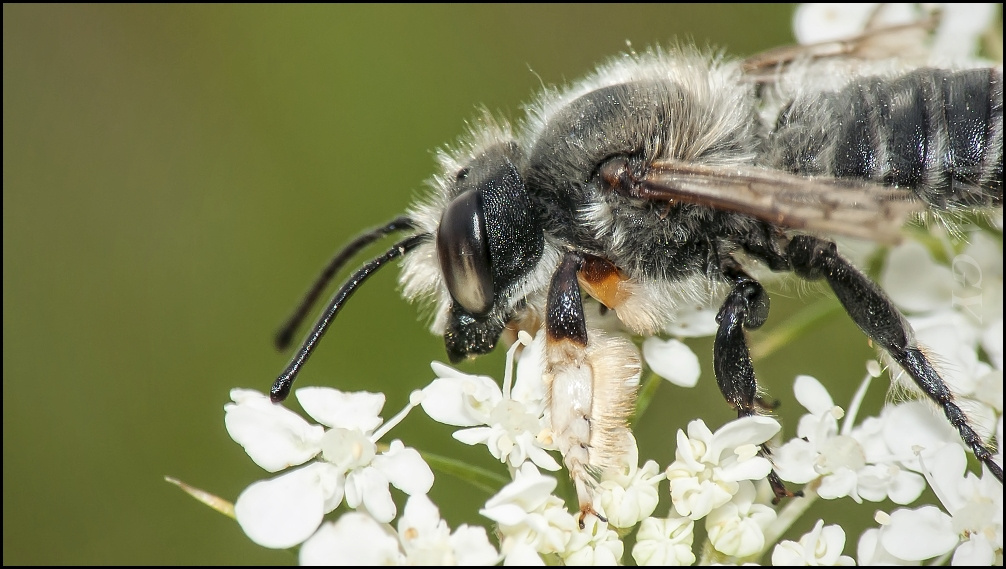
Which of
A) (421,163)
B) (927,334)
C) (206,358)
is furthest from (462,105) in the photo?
(927,334)

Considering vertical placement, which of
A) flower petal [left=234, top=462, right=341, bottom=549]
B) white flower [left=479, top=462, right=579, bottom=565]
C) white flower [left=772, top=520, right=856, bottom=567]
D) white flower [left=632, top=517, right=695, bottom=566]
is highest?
→ flower petal [left=234, top=462, right=341, bottom=549]

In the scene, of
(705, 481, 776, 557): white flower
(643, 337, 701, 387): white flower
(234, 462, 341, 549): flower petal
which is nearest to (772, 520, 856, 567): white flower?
(705, 481, 776, 557): white flower

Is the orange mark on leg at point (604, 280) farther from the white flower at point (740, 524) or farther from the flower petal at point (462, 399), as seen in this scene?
the white flower at point (740, 524)

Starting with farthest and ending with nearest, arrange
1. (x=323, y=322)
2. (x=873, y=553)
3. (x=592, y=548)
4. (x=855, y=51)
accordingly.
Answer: (x=855, y=51)
(x=323, y=322)
(x=873, y=553)
(x=592, y=548)

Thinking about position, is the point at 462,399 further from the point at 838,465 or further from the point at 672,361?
the point at 838,465

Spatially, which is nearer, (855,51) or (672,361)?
Answer: (672,361)

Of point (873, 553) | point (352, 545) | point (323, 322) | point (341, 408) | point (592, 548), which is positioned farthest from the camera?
point (323, 322)

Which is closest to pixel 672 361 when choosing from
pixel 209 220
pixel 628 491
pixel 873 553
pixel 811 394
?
pixel 811 394

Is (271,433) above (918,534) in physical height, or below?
above

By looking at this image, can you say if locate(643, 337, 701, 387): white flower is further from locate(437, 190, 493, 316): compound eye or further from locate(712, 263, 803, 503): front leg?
locate(437, 190, 493, 316): compound eye
